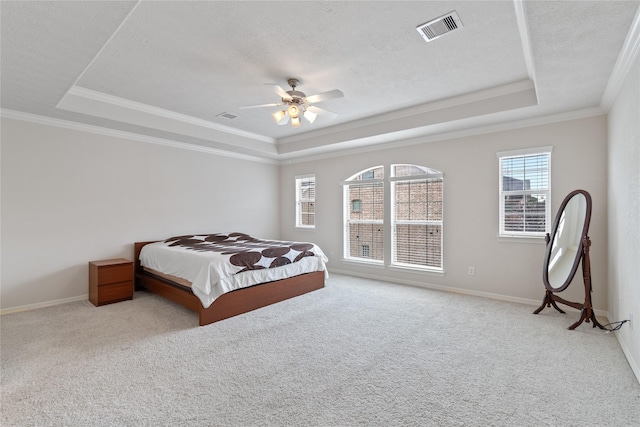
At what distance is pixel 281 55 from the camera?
2.96m

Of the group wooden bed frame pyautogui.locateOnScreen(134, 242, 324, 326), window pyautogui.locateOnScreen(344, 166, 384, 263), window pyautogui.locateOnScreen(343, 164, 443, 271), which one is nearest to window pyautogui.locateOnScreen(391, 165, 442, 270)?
window pyautogui.locateOnScreen(343, 164, 443, 271)

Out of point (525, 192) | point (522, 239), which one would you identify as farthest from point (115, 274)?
point (525, 192)

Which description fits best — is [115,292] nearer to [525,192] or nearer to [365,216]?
[365,216]

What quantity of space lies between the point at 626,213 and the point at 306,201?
5115 mm

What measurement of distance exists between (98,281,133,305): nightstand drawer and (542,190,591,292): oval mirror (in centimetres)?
536

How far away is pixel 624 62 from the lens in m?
2.46

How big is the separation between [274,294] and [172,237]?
229cm

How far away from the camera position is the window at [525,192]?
4035 millimetres

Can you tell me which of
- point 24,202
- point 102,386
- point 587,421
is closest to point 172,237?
point 24,202

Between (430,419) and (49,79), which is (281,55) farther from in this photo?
(430,419)

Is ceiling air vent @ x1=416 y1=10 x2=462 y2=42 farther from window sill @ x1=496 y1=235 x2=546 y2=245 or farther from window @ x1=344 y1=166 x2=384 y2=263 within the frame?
window @ x1=344 y1=166 x2=384 y2=263

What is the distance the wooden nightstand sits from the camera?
4066 mm

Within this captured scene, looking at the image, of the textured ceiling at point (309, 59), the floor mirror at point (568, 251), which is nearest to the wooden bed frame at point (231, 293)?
the textured ceiling at point (309, 59)

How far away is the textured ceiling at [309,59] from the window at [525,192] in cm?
56
